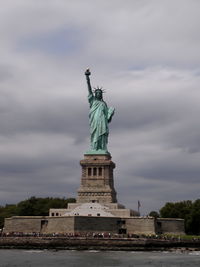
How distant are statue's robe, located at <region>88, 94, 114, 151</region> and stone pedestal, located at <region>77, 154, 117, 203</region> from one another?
2.32m

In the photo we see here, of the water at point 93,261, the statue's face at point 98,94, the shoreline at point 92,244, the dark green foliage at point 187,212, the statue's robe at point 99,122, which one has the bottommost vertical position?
the water at point 93,261

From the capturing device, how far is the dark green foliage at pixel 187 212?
72.6m

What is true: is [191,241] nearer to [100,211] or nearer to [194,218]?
[100,211]

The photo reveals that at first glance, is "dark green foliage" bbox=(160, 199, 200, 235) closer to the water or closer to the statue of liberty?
the statue of liberty

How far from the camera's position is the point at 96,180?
66.0 m

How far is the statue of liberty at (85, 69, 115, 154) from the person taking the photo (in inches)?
2687

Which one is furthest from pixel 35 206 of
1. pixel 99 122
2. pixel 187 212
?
pixel 187 212

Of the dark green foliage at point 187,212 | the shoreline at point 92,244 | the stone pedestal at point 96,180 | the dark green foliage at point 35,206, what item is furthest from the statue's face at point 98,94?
the shoreline at point 92,244

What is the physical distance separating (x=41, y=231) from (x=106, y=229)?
783 centimetres

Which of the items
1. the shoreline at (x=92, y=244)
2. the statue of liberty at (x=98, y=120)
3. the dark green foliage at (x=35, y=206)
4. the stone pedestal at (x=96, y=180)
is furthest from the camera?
the dark green foliage at (x=35, y=206)

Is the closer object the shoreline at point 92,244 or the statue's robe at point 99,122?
the shoreline at point 92,244

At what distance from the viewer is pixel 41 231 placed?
195 feet

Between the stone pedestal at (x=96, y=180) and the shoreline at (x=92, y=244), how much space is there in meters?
14.2

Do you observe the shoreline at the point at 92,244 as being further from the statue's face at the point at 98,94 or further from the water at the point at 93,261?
the statue's face at the point at 98,94
